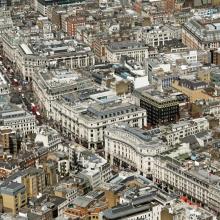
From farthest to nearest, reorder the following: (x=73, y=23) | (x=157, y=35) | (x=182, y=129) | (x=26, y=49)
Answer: (x=73, y=23) → (x=157, y=35) → (x=26, y=49) → (x=182, y=129)

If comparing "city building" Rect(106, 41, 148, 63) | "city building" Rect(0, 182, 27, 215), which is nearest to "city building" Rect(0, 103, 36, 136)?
"city building" Rect(0, 182, 27, 215)

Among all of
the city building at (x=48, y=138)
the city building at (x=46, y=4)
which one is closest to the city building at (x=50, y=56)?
the city building at (x=46, y=4)

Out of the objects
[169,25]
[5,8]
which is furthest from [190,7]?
[5,8]

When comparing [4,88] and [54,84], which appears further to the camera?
[4,88]

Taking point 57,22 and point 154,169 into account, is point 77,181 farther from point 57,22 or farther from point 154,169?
point 57,22

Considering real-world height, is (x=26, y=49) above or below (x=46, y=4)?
below

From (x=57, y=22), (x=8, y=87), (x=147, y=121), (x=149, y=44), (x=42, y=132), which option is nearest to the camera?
(x=42, y=132)

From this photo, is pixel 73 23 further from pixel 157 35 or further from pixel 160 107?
pixel 160 107

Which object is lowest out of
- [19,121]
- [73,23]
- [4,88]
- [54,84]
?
[19,121]

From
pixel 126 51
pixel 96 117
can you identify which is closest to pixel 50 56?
pixel 126 51

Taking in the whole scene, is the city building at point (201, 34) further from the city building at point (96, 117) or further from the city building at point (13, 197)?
the city building at point (13, 197)

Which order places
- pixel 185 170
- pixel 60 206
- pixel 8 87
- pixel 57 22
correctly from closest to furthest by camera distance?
pixel 60 206 < pixel 185 170 < pixel 8 87 < pixel 57 22
